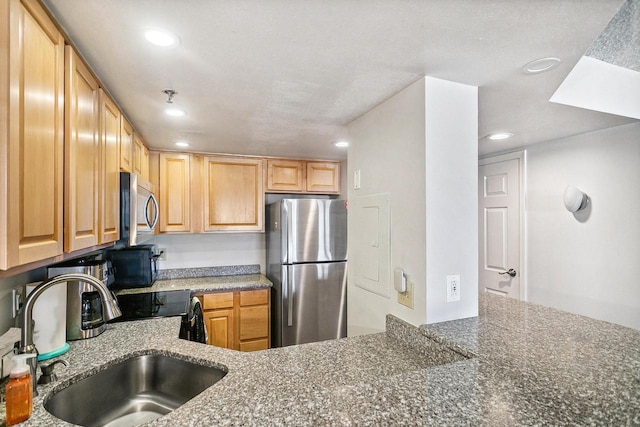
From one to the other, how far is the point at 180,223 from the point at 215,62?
210 cm

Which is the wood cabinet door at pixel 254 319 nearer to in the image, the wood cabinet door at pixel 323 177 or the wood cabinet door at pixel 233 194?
the wood cabinet door at pixel 233 194

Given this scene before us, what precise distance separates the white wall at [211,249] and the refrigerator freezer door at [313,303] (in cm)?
79

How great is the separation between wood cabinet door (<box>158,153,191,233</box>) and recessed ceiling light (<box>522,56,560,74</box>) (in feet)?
9.06

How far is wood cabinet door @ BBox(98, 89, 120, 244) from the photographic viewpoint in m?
1.49

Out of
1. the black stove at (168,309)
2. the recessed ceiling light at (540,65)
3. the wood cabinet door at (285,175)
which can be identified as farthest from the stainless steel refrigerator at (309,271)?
the recessed ceiling light at (540,65)

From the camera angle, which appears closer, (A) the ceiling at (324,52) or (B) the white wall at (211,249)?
(A) the ceiling at (324,52)

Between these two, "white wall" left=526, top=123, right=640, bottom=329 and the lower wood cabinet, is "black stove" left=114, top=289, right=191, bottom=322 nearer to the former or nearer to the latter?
the lower wood cabinet

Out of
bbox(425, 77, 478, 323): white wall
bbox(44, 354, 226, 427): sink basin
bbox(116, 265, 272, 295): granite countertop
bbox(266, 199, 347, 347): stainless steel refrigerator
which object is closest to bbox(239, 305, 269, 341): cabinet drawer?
bbox(266, 199, 347, 347): stainless steel refrigerator

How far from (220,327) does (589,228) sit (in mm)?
3053

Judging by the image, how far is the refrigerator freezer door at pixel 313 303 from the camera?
2.91m

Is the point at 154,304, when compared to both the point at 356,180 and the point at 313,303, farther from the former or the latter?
the point at 356,180

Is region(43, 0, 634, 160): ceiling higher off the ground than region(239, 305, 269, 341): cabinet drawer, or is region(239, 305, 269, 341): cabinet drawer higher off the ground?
region(43, 0, 634, 160): ceiling

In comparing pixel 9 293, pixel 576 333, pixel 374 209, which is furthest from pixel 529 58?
pixel 9 293

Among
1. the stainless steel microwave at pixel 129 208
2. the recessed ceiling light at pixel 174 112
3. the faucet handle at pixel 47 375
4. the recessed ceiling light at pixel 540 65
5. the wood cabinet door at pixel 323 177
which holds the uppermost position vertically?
the recessed ceiling light at pixel 174 112
